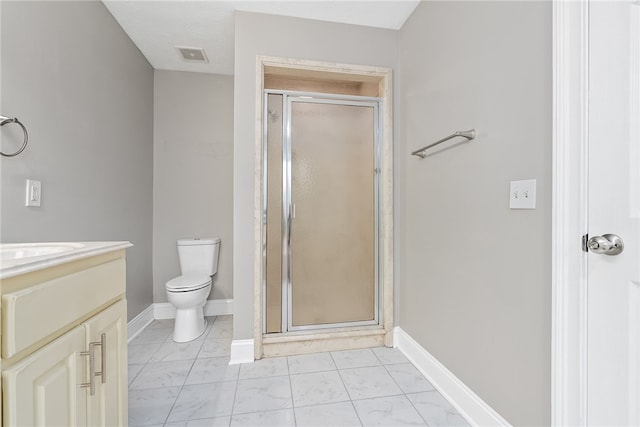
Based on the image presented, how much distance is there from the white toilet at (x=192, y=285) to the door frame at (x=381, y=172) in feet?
2.01

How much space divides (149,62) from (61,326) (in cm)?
269

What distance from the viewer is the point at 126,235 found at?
7.42 feet

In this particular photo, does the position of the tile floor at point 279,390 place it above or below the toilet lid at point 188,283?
below

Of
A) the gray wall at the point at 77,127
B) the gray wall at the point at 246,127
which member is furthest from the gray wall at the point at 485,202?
the gray wall at the point at 77,127

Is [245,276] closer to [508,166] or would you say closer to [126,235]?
[126,235]

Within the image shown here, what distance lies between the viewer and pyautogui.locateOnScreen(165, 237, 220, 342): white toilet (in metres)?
2.20

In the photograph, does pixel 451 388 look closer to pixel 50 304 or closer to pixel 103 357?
pixel 103 357

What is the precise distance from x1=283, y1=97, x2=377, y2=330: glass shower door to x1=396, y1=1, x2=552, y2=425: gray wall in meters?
0.39

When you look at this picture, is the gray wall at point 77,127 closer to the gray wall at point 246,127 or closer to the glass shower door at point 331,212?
the gray wall at point 246,127

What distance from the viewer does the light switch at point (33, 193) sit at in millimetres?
1367

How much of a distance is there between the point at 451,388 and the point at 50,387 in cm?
168

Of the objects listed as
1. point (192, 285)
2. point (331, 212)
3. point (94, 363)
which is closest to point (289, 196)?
point (331, 212)
